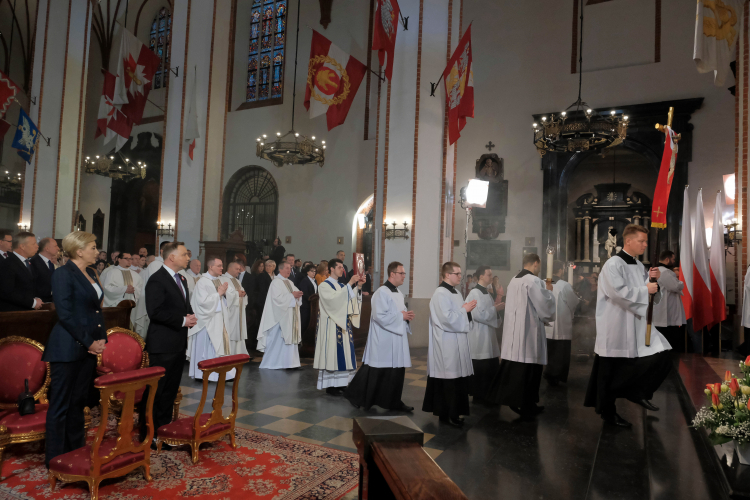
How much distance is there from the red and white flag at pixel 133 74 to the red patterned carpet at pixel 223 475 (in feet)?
37.6

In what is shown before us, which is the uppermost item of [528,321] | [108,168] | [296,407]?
[108,168]

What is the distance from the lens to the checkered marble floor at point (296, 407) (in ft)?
15.0

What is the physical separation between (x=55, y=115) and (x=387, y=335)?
1511cm

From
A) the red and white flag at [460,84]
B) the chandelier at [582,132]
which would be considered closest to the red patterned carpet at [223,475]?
the red and white flag at [460,84]

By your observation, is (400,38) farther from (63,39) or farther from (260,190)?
(63,39)

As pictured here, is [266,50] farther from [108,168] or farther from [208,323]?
[208,323]

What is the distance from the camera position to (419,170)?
10.4m

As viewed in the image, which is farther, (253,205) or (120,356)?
(253,205)

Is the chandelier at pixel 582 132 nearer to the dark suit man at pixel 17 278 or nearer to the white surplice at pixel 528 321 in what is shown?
the white surplice at pixel 528 321

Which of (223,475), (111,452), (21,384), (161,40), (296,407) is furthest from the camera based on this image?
(161,40)

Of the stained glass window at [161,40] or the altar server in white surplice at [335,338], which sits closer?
the altar server in white surplice at [335,338]

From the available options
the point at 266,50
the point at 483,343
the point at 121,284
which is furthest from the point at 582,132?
the point at 266,50

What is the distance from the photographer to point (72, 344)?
136 inches

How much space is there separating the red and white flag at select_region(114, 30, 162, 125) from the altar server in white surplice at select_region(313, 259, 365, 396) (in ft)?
33.0
